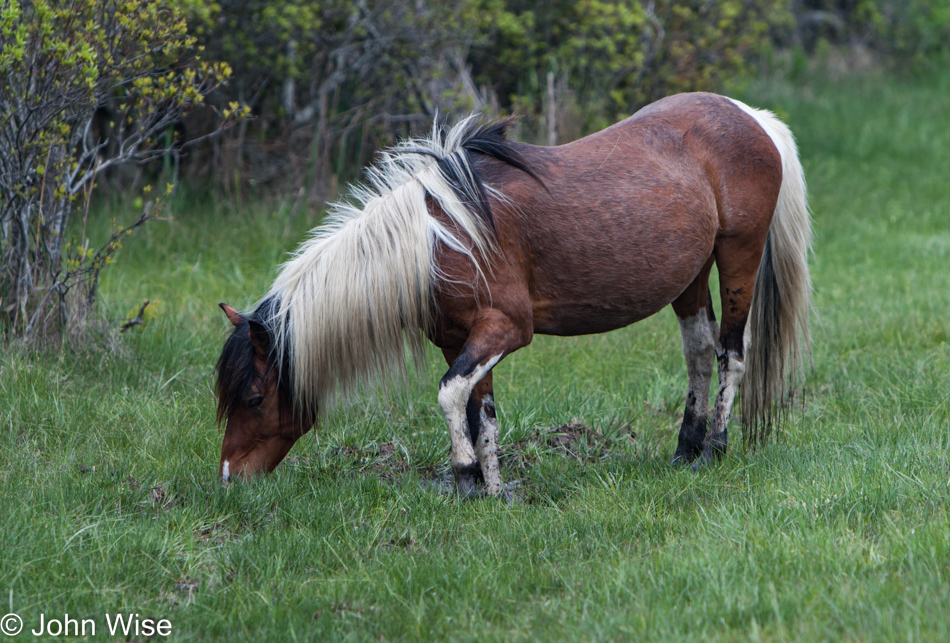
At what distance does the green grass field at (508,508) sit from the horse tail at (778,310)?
240mm

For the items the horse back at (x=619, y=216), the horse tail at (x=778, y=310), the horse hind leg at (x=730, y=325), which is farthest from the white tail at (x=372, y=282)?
the horse tail at (x=778, y=310)

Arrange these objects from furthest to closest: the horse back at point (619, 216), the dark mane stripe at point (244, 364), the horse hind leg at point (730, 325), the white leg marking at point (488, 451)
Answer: the horse hind leg at point (730, 325) → the white leg marking at point (488, 451) → the horse back at point (619, 216) → the dark mane stripe at point (244, 364)

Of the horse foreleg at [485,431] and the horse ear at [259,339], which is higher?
the horse ear at [259,339]

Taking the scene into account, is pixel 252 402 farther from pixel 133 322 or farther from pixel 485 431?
pixel 133 322

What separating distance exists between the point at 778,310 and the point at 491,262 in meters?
1.71

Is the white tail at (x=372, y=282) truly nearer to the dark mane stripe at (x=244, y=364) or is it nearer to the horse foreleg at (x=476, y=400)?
the dark mane stripe at (x=244, y=364)

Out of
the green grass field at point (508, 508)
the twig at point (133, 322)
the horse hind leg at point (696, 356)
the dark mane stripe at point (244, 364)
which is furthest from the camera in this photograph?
the twig at point (133, 322)

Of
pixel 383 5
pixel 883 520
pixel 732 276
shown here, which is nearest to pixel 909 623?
pixel 883 520

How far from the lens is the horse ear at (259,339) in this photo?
3477 millimetres

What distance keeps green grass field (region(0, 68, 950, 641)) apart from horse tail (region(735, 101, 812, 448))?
0.24m

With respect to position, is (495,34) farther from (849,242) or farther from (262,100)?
(849,242)

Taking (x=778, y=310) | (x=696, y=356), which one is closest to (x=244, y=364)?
(x=696, y=356)

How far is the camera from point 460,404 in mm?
3436

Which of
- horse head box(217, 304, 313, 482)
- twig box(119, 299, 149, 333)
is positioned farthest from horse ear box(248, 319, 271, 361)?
twig box(119, 299, 149, 333)
